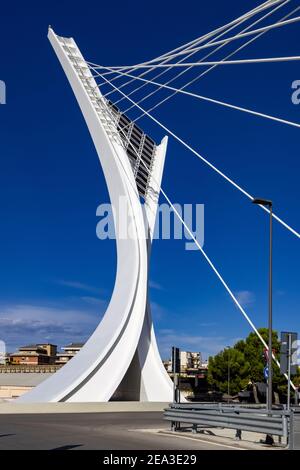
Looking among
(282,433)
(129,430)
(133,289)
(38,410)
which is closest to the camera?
(282,433)

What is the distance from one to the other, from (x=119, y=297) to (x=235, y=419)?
50.8 feet

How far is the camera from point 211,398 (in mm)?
47281

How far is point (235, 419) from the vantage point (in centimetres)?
1421

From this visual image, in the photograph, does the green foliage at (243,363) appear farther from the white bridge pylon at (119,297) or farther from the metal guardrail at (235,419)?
the metal guardrail at (235,419)

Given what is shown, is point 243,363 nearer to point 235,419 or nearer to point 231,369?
point 231,369

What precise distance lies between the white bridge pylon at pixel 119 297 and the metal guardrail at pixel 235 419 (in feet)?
31.8

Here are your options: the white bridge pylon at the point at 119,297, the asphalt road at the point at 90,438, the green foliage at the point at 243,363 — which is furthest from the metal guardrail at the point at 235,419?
the green foliage at the point at 243,363

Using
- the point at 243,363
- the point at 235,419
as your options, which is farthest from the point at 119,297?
the point at 243,363

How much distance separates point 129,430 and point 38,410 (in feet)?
29.9

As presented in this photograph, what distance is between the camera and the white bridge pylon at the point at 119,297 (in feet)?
86.9

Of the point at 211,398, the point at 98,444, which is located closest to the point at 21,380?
the point at 211,398

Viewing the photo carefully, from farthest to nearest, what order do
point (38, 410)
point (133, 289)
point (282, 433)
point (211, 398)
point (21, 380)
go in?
point (21, 380), point (211, 398), point (133, 289), point (38, 410), point (282, 433)

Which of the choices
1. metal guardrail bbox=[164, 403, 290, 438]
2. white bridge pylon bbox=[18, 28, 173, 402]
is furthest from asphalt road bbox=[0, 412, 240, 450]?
white bridge pylon bbox=[18, 28, 173, 402]
